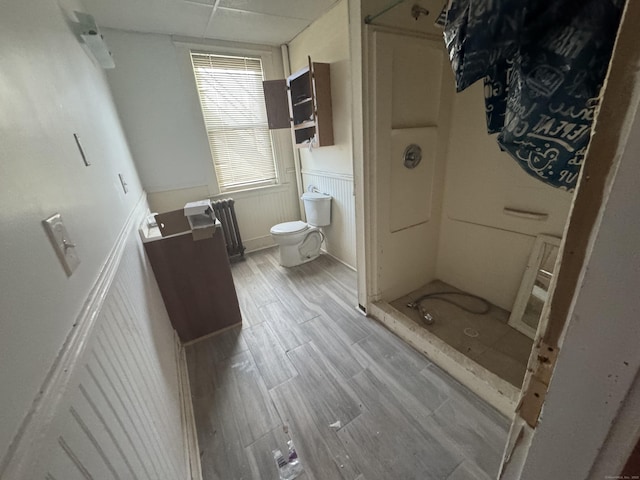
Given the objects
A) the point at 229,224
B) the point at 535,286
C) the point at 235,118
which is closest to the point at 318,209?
the point at 229,224

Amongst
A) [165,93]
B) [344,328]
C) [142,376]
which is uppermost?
[165,93]

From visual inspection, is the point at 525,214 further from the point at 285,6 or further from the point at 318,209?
the point at 285,6

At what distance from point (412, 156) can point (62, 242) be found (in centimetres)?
171

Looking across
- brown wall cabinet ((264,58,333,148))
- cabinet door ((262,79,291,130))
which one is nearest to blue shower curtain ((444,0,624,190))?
brown wall cabinet ((264,58,333,148))

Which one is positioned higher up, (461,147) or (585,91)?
(585,91)

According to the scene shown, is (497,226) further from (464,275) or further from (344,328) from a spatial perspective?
(344,328)

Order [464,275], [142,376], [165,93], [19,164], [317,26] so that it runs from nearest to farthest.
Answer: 1. [19,164]
2. [142,376]
3. [464,275]
4. [317,26]
5. [165,93]

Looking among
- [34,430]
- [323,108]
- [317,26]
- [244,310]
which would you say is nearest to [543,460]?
[34,430]

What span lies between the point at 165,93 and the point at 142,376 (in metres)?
2.54

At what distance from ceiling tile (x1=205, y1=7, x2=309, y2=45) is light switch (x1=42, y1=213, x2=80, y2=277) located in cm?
217

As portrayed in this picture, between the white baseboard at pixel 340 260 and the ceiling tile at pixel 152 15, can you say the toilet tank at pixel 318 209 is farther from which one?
the ceiling tile at pixel 152 15

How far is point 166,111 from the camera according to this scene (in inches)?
94.5

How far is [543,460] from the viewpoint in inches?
15.6

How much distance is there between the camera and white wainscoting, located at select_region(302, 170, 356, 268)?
244 centimetres
